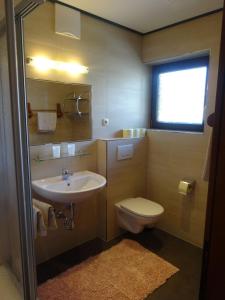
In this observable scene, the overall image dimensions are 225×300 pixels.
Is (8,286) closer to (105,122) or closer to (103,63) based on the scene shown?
(105,122)

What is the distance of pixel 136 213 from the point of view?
7.64 feet

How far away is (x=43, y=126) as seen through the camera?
211 centimetres

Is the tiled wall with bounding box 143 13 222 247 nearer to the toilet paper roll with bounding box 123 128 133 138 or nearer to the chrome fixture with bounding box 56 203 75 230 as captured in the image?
the toilet paper roll with bounding box 123 128 133 138

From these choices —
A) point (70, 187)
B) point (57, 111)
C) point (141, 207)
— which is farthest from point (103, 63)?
point (141, 207)

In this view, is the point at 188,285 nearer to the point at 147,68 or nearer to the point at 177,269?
the point at 177,269

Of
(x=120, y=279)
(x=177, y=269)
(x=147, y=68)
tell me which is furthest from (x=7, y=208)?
(x=147, y=68)

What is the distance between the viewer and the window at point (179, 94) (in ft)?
8.35

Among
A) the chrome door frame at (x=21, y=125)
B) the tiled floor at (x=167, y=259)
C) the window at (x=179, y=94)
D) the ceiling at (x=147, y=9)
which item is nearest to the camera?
the chrome door frame at (x=21, y=125)

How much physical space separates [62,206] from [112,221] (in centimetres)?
66

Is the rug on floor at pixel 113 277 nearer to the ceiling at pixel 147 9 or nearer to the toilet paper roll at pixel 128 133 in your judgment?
the toilet paper roll at pixel 128 133

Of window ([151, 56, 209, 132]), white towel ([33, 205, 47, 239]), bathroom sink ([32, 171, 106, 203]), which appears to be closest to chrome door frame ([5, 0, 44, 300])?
white towel ([33, 205, 47, 239])

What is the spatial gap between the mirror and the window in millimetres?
1072

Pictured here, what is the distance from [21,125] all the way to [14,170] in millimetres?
304

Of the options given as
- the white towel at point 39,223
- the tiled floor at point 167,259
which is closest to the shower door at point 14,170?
the white towel at point 39,223
